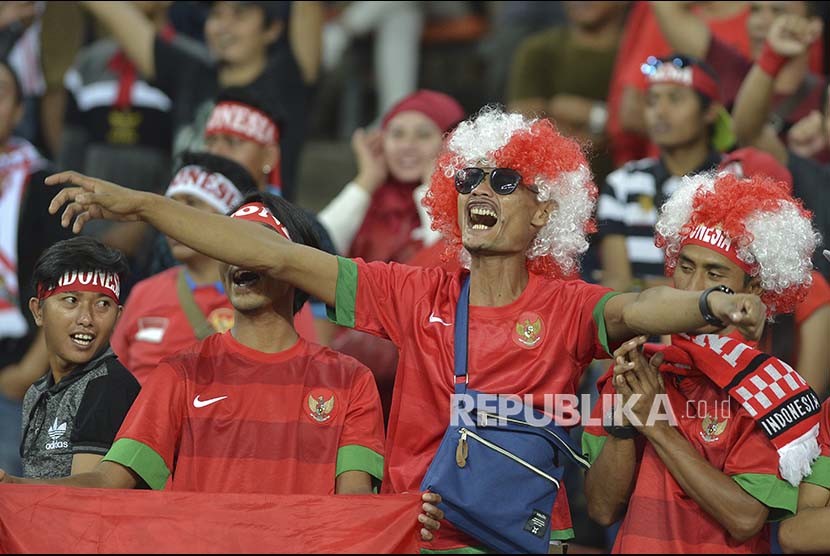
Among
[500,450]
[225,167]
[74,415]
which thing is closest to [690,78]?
[225,167]

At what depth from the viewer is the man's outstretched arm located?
457 centimetres

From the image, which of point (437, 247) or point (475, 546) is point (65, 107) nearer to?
point (437, 247)

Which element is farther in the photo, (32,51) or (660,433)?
(32,51)

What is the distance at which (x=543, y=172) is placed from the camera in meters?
5.28

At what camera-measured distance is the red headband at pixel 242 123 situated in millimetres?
7633

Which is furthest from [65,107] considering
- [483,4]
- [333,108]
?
[483,4]

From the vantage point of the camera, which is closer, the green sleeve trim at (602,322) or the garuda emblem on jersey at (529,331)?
the green sleeve trim at (602,322)

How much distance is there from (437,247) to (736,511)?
2.71 metres

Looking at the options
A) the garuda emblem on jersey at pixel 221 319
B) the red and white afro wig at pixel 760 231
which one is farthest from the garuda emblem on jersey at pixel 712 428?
the garuda emblem on jersey at pixel 221 319

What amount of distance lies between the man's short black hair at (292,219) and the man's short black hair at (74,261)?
1.58ft

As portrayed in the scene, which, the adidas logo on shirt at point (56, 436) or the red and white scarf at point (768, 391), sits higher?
the red and white scarf at point (768, 391)

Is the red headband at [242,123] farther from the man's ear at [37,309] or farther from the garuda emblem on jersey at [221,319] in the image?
the man's ear at [37,309]

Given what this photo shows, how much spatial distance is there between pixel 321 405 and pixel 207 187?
2080 mm

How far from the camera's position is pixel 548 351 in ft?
16.4
